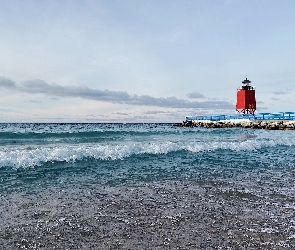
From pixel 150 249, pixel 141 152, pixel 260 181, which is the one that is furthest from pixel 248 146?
pixel 150 249

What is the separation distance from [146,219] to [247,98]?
60.3 meters

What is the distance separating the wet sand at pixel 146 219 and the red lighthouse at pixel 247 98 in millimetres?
57478

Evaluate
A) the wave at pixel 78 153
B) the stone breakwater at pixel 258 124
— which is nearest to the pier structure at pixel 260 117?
the stone breakwater at pixel 258 124

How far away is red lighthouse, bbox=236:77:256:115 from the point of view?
61281 millimetres

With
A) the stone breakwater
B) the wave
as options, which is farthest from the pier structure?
the wave

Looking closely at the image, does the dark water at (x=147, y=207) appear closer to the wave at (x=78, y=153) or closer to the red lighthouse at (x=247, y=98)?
the wave at (x=78, y=153)

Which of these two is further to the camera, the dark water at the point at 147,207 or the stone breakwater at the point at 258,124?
the stone breakwater at the point at 258,124

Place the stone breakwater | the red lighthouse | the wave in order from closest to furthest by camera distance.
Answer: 1. the wave
2. the stone breakwater
3. the red lighthouse

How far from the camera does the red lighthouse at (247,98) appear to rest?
61281mm

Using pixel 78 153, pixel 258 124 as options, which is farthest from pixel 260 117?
pixel 78 153

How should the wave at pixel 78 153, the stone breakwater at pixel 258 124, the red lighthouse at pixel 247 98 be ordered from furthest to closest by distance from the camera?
the red lighthouse at pixel 247 98 → the stone breakwater at pixel 258 124 → the wave at pixel 78 153

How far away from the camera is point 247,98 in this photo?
2413 inches

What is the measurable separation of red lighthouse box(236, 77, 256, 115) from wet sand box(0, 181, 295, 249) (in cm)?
5748

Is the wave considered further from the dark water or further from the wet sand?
the wet sand
